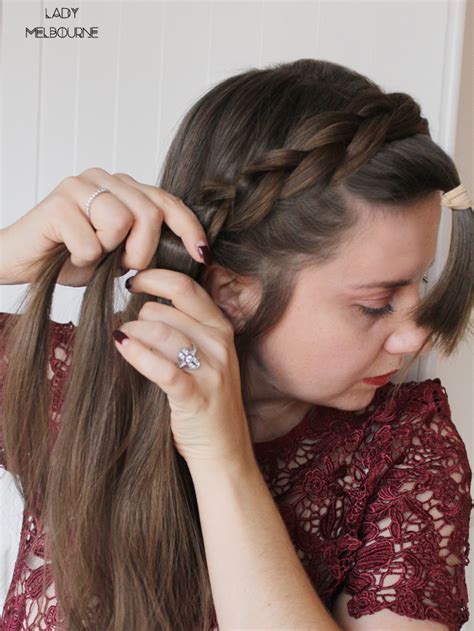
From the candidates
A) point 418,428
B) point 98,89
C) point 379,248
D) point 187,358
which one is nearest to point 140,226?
point 187,358

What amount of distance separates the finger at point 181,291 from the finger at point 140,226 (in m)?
0.02

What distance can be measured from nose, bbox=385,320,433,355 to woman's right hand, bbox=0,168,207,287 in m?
0.26

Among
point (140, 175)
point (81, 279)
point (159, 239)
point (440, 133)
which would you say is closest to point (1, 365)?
point (81, 279)

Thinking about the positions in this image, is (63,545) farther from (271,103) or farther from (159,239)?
(271,103)

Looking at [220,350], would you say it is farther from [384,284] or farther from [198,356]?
[384,284]

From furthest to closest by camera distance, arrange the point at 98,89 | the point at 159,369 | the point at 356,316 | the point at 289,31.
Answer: the point at 98,89 < the point at 289,31 < the point at 356,316 < the point at 159,369

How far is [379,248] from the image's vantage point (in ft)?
3.00

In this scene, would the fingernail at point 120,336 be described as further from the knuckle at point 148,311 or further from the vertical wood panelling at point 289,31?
the vertical wood panelling at point 289,31

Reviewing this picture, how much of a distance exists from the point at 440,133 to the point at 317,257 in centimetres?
38

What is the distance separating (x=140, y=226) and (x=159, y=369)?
0.16 metres

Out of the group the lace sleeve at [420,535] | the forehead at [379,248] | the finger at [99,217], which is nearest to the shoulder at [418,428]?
the lace sleeve at [420,535]

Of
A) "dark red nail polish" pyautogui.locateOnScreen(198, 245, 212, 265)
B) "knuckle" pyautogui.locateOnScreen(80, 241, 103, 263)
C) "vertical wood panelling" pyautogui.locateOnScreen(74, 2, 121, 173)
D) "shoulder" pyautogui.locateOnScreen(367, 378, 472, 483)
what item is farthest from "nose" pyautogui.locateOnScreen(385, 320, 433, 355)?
"vertical wood panelling" pyautogui.locateOnScreen(74, 2, 121, 173)

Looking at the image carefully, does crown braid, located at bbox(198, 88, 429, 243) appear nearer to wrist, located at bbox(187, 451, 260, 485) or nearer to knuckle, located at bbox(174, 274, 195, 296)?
knuckle, located at bbox(174, 274, 195, 296)

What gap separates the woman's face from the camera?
36.1 inches
